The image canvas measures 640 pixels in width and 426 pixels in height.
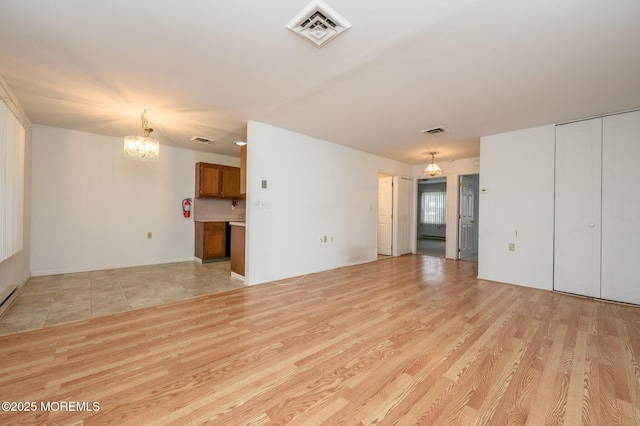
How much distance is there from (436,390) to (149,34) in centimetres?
346

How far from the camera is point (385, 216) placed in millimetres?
7293

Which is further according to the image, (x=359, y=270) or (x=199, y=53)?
(x=359, y=270)

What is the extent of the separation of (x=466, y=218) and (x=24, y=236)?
912 cm

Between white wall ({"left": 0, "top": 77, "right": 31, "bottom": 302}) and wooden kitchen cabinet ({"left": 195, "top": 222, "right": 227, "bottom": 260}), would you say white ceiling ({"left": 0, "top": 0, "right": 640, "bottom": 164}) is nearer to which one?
white wall ({"left": 0, "top": 77, "right": 31, "bottom": 302})

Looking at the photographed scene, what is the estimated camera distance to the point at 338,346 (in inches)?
90.7

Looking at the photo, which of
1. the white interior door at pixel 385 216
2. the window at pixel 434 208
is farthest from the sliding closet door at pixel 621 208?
the window at pixel 434 208

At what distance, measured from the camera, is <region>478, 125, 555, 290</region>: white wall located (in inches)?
162

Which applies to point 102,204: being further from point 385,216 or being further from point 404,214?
point 404,214

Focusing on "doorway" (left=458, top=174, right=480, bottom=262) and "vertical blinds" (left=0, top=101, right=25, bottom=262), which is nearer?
"vertical blinds" (left=0, top=101, right=25, bottom=262)

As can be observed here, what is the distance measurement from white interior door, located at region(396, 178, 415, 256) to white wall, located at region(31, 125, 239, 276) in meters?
5.43

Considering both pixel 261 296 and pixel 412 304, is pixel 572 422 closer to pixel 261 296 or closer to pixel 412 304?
pixel 412 304

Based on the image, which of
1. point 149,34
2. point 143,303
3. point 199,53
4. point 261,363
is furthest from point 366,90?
point 143,303

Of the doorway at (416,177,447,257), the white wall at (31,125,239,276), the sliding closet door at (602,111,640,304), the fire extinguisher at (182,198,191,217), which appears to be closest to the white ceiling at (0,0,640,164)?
the sliding closet door at (602,111,640,304)

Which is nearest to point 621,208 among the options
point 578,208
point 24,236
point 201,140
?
point 578,208
